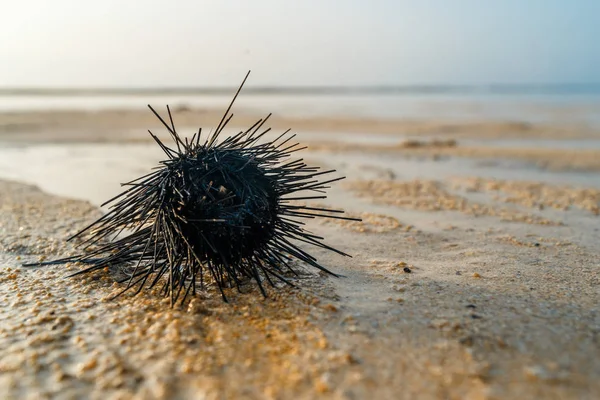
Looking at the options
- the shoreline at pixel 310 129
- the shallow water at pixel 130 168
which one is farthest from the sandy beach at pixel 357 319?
the shoreline at pixel 310 129

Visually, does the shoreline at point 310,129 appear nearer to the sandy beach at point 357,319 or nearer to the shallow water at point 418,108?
the shallow water at point 418,108

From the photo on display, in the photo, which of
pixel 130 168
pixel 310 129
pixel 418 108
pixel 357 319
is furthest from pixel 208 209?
pixel 418 108

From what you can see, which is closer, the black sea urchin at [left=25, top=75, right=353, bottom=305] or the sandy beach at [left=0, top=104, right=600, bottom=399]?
the sandy beach at [left=0, top=104, right=600, bottom=399]

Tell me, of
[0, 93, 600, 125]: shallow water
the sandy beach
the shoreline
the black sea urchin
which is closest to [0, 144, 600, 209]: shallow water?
the sandy beach

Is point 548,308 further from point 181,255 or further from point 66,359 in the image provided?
point 66,359

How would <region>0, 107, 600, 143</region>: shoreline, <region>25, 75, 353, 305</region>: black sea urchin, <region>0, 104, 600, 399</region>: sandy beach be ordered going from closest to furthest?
<region>0, 104, 600, 399</region>: sandy beach < <region>25, 75, 353, 305</region>: black sea urchin < <region>0, 107, 600, 143</region>: shoreline

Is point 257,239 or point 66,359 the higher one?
point 257,239

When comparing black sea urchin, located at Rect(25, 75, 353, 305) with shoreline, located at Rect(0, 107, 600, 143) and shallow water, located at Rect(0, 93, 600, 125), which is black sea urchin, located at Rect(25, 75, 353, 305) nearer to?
shoreline, located at Rect(0, 107, 600, 143)

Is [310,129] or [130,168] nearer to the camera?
[130,168]

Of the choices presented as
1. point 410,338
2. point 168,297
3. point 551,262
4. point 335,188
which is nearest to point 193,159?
point 168,297

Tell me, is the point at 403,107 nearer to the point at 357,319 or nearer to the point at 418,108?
the point at 418,108

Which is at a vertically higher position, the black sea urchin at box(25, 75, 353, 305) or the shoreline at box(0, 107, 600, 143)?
the black sea urchin at box(25, 75, 353, 305)
